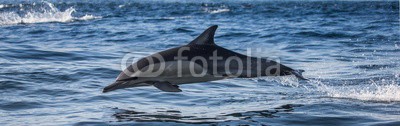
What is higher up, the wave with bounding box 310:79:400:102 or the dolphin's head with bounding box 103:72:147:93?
the dolphin's head with bounding box 103:72:147:93

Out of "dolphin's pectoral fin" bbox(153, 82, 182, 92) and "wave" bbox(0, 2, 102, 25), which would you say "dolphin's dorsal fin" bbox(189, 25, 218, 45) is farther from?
"wave" bbox(0, 2, 102, 25)

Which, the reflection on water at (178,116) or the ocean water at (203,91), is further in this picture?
the ocean water at (203,91)

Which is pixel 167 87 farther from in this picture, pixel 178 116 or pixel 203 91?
pixel 203 91

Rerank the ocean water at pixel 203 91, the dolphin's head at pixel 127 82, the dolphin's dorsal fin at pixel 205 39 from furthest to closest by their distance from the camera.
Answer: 1. the dolphin's dorsal fin at pixel 205 39
2. the dolphin's head at pixel 127 82
3. the ocean water at pixel 203 91

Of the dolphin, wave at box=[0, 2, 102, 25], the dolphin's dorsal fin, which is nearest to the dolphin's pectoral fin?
the dolphin

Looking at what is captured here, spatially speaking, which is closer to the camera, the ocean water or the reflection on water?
the reflection on water

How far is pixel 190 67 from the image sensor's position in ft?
26.0

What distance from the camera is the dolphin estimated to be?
792 cm

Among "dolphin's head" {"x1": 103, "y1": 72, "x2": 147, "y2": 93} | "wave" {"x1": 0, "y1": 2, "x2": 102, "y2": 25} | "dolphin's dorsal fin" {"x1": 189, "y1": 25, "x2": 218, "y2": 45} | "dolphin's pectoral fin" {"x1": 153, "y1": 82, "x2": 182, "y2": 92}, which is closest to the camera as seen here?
"dolphin's pectoral fin" {"x1": 153, "y1": 82, "x2": 182, "y2": 92}

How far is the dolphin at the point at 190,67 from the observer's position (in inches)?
312

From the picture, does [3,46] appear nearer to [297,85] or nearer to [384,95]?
[297,85]

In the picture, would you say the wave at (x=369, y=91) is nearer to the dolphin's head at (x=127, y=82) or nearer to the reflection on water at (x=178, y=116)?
the reflection on water at (x=178, y=116)

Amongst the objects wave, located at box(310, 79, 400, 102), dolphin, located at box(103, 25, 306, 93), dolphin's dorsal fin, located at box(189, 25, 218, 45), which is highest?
dolphin's dorsal fin, located at box(189, 25, 218, 45)

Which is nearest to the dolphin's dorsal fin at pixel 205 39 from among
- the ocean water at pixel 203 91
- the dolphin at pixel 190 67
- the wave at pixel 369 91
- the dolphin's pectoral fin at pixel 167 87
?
the dolphin at pixel 190 67
